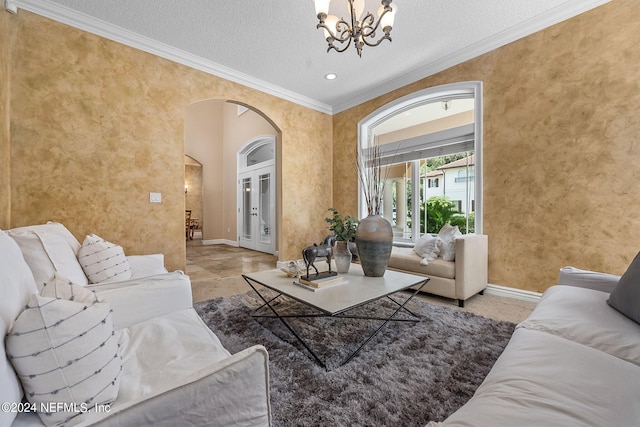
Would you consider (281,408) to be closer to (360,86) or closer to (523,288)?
(523,288)

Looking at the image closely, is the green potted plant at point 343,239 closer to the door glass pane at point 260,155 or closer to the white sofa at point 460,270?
the white sofa at point 460,270

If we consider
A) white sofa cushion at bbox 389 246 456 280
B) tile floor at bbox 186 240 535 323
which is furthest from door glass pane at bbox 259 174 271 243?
white sofa cushion at bbox 389 246 456 280

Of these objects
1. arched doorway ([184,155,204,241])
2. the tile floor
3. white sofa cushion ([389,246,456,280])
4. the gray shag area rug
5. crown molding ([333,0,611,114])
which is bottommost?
the tile floor

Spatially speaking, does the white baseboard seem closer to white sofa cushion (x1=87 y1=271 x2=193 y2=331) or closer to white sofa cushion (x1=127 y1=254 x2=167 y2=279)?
white sofa cushion (x1=87 y1=271 x2=193 y2=331)

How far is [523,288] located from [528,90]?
2.14 metres

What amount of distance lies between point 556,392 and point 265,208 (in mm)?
5756

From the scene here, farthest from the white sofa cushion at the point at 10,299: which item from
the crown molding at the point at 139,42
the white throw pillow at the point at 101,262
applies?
the crown molding at the point at 139,42

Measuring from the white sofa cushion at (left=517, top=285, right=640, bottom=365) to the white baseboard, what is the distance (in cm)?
141

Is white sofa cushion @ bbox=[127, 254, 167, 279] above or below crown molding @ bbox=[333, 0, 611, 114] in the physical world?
below

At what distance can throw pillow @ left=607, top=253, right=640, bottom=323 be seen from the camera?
3.80 ft

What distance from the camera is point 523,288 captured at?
275 cm

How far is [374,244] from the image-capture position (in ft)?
6.67

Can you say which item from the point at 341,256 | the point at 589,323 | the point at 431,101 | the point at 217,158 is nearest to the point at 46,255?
the point at 341,256

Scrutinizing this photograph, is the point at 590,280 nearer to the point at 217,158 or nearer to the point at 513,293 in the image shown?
the point at 513,293
